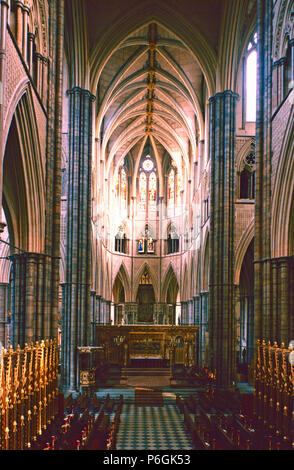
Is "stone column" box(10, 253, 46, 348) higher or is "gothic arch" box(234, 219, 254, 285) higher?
"gothic arch" box(234, 219, 254, 285)

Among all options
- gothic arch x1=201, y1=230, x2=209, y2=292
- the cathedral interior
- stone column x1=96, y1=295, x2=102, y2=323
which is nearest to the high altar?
the cathedral interior

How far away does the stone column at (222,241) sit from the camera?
84.2 ft

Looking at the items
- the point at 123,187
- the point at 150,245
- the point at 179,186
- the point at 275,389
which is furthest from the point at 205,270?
the point at 275,389

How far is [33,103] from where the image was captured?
14.5 metres

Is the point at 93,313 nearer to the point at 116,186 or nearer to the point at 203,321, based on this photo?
the point at 203,321

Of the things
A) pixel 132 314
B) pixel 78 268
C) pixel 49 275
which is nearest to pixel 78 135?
pixel 78 268

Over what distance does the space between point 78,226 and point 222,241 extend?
271 inches

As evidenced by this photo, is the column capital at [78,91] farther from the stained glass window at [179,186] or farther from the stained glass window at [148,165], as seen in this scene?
the stained glass window at [148,165]

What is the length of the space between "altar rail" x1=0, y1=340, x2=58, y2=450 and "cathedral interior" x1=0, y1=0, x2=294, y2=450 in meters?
0.06

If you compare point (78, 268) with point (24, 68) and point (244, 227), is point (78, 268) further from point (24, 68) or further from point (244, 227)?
point (24, 68)

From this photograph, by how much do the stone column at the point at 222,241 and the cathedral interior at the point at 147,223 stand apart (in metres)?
0.07

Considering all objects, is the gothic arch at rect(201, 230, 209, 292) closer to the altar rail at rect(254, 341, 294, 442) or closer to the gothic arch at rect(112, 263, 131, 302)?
the gothic arch at rect(112, 263, 131, 302)

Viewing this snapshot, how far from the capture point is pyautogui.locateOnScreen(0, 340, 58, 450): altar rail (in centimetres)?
955

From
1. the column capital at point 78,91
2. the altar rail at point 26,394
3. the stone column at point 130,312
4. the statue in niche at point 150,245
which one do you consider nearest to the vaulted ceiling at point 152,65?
the column capital at point 78,91
